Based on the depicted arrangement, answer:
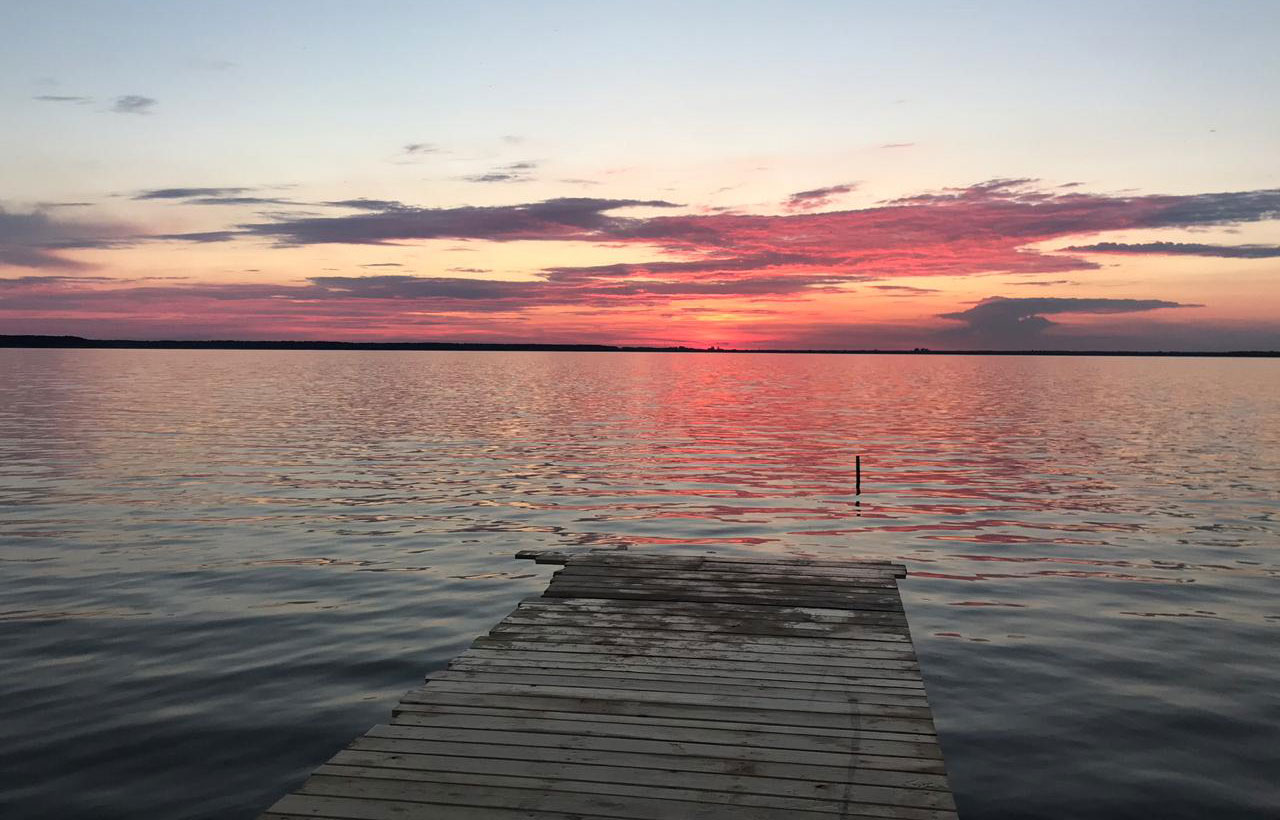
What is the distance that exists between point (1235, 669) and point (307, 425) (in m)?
45.5

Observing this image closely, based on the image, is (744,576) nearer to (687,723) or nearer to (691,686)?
(691,686)

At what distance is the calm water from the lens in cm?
1127

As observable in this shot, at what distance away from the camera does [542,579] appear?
20016mm

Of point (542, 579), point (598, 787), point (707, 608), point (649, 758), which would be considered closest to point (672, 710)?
point (649, 758)

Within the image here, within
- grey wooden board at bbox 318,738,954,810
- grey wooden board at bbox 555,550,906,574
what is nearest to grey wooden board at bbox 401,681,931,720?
grey wooden board at bbox 318,738,954,810

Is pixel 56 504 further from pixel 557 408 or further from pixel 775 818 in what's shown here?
pixel 557 408

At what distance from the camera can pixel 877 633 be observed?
1253 centimetres

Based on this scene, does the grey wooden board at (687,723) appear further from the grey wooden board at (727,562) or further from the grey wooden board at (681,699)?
the grey wooden board at (727,562)

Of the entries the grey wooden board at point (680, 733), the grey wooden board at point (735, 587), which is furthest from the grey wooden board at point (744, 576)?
the grey wooden board at point (680, 733)

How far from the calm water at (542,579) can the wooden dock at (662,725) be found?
1.93m

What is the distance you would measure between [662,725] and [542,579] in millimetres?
11110

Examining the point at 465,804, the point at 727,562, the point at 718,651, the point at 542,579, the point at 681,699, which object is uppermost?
the point at 465,804

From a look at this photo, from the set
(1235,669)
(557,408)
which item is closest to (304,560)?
(1235,669)

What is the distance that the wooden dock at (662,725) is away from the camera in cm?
754
